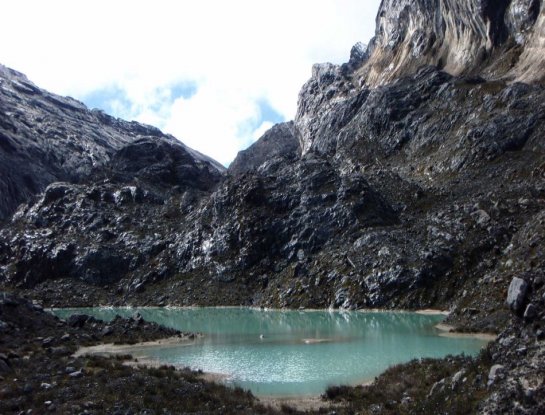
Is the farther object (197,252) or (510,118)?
(197,252)

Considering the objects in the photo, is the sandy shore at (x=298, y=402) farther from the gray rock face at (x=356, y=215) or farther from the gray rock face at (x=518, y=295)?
the gray rock face at (x=356, y=215)

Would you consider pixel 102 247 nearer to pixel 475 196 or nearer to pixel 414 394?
pixel 475 196

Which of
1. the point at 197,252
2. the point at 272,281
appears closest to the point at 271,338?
the point at 272,281

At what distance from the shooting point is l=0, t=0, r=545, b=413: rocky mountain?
96688 mm

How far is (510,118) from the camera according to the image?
13325 centimetres

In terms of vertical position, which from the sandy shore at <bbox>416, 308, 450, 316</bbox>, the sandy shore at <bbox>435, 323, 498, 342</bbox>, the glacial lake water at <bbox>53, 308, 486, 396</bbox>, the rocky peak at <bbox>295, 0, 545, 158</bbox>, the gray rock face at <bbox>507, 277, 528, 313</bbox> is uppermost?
the rocky peak at <bbox>295, 0, 545, 158</bbox>

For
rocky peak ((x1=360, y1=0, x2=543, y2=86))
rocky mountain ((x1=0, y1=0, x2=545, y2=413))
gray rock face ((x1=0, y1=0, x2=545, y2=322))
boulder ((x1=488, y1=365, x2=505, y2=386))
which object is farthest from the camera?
rocky peak ((x1=360, y1=0, x2=543, y2=86))

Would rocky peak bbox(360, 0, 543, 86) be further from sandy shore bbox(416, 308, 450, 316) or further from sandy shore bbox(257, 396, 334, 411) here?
sandy shore bbox(257, 396, 334, 411)

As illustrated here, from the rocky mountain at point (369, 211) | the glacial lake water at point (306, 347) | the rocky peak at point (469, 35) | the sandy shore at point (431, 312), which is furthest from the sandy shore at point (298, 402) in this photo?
the rocky peak at point (469, 35)

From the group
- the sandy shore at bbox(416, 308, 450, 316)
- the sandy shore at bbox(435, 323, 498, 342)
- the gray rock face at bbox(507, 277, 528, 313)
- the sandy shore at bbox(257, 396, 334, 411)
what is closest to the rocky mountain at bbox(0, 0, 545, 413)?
the sandy shore at bbox(416, 308, 450, 316)

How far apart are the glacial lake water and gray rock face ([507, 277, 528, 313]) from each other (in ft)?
54.7

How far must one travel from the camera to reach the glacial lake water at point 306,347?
142 feet

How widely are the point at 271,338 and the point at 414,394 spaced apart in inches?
1592

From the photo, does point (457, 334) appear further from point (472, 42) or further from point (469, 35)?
point (469, 35)
